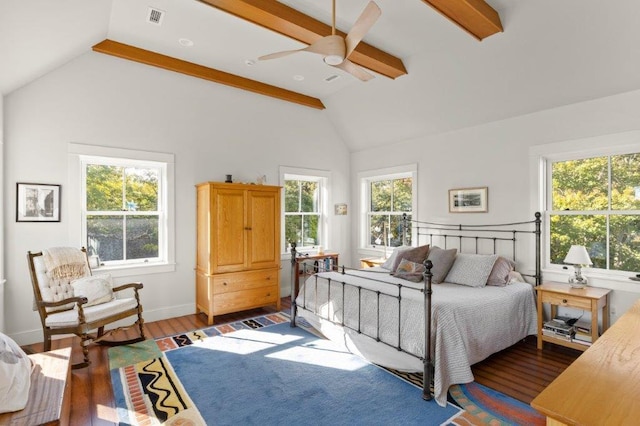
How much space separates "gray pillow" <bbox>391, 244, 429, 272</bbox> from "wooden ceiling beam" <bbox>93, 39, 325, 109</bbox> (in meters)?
3.04

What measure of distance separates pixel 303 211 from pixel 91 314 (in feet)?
11.6

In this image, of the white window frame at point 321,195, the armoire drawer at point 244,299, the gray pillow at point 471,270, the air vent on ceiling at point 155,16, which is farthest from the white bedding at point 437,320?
the air vent on ceiling at point 155,16

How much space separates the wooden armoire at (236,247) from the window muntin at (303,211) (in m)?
0.92

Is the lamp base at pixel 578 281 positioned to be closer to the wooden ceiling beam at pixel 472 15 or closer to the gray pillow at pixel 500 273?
the gray pillow at pixel 500 273

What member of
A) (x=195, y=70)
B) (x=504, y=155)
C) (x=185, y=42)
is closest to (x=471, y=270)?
(x=504, y=155)

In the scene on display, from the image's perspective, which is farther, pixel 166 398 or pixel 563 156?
pixel 563 156

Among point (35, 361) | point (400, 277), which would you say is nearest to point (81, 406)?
point (35, 361)

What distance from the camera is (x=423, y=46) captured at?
12.9 ft

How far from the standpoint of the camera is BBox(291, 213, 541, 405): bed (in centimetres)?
271

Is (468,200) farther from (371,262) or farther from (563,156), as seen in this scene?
(371,262)

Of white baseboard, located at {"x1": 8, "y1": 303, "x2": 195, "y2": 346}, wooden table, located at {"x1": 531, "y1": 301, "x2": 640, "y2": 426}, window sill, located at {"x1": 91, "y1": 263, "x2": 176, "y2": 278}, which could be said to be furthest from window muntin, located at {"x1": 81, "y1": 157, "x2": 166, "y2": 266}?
wooden table, located at {"x1": 531, "y1": 301, "x2": 640, "y2": 426}

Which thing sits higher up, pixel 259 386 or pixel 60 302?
pixel 60 302

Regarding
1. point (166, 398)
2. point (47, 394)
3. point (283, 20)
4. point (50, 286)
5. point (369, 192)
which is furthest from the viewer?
point (369, 192)

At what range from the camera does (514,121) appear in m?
4.24
